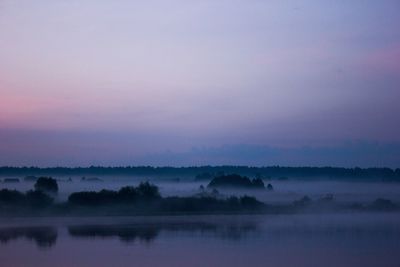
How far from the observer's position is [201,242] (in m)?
14.1

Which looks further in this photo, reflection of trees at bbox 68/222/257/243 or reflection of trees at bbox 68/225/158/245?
reflection of trees at bbox 68/222/257/243

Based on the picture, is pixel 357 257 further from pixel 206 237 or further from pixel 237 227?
pixel 237 227

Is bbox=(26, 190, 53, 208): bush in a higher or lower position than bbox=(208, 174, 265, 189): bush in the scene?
lower

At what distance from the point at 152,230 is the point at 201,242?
2856 millimetres

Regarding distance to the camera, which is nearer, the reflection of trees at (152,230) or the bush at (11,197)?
the reflection of trees at (152,230)

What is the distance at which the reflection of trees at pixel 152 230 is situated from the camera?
15362 mm

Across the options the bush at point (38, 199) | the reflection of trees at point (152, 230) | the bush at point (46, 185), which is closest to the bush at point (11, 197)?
the bush at point (38, 199)

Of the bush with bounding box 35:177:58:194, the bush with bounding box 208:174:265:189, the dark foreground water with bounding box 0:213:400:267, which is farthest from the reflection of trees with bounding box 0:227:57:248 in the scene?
the bush with bounding box 208:174:265:189

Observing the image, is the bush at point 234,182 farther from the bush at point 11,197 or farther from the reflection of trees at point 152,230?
the reflection of trees at point 152,230

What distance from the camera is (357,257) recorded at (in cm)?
1191

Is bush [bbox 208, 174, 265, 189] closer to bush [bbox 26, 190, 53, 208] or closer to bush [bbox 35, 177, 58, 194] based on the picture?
bush [bbox 35, 177, 58, 194]

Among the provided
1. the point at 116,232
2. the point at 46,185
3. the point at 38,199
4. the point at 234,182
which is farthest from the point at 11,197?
the point at 234,182

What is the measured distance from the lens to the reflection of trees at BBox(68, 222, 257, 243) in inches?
605

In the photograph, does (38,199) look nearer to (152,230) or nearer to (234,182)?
(152,230)
